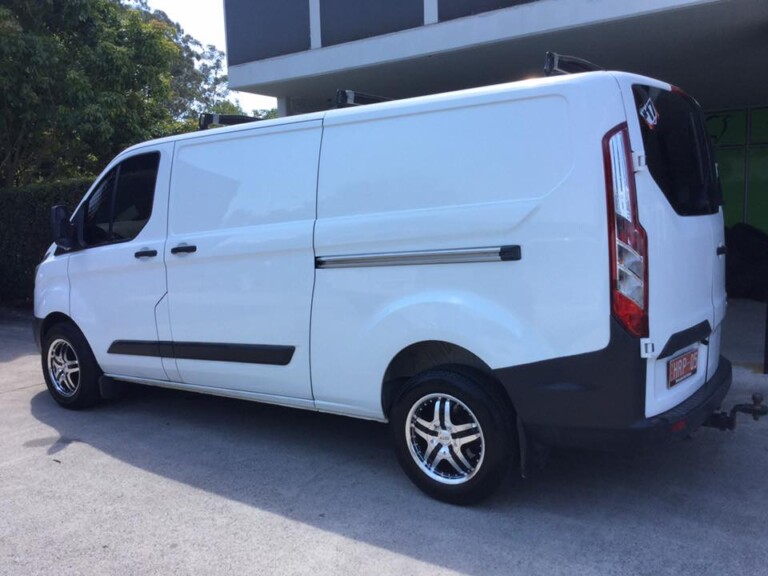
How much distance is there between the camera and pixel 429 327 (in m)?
3.62

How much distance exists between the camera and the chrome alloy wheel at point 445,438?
3607 mm

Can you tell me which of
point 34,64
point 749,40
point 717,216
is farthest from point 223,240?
point 34,64

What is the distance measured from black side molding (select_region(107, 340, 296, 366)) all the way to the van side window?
85 cm

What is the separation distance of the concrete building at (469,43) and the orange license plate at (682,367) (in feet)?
13.3

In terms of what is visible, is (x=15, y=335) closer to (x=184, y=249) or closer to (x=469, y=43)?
(x=184, y=249)

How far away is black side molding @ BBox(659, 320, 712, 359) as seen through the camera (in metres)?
3.28

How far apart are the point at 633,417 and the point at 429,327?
3.68 feet

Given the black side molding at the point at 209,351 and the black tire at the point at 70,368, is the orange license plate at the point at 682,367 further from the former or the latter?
the black tire at the point at 70,368

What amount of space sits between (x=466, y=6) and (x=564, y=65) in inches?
169

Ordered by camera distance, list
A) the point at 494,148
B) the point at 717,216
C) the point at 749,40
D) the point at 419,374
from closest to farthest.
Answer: the point at 494,148, the point at 419,374, the point at 717,216, the point at 749,40

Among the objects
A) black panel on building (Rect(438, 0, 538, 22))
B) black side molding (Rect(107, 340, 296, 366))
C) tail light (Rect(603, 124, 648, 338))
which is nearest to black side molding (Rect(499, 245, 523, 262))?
tail light (Rect(603, 124, 648, 338))

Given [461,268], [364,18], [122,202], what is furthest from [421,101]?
[364,18]

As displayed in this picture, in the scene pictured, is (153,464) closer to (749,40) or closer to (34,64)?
(749,40)

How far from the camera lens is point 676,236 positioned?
11.0ft
